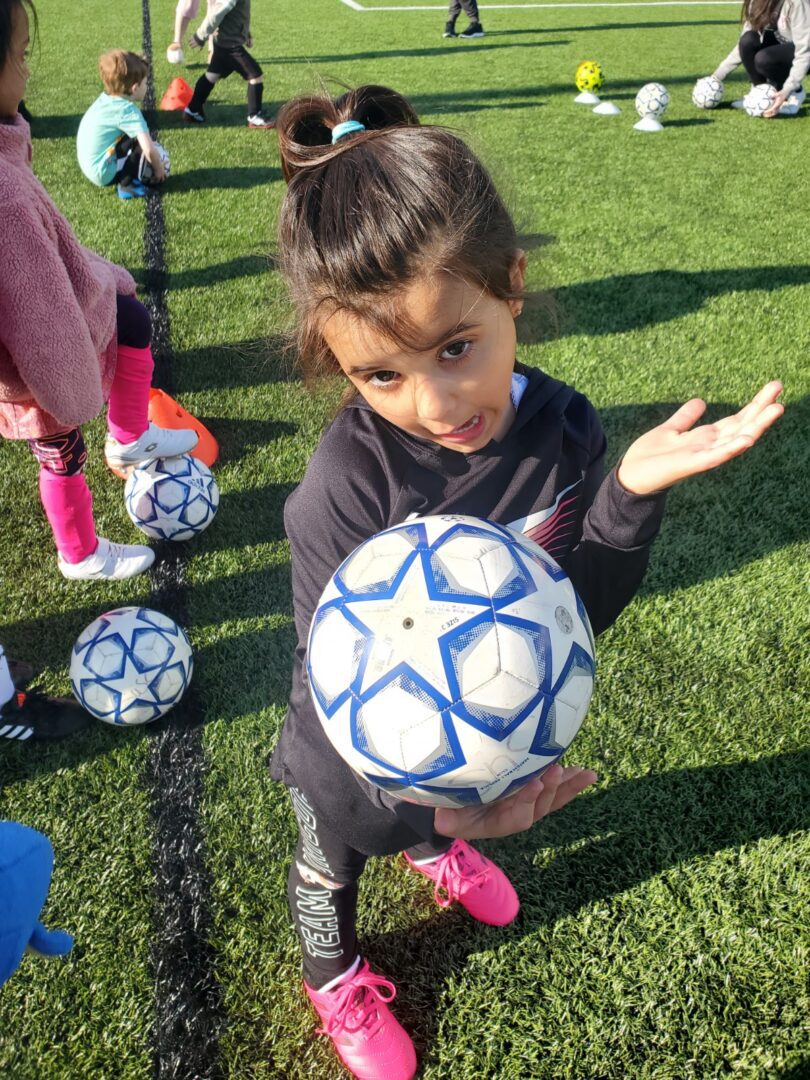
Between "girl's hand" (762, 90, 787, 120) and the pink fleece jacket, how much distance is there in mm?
8366

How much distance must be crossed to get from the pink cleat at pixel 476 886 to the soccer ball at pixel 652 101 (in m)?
8.40

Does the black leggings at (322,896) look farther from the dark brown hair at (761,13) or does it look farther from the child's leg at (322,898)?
the dark brown hair at (761,13)

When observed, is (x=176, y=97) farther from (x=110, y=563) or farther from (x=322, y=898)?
(x=322, y=898)

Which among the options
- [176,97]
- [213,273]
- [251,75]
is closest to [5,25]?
[213,273]

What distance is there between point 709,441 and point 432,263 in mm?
645

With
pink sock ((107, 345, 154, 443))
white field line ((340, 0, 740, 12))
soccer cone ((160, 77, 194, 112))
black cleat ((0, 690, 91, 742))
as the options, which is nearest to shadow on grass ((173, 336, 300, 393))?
pink sock ((107, 345, 154, 443))

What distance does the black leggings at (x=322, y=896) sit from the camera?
1.90 m

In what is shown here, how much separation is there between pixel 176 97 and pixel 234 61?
2.82 feet

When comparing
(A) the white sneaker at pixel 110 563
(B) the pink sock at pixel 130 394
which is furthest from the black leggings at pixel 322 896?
(B) the pink sock at pixel 130 394

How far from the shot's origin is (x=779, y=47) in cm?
862

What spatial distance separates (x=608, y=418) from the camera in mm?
4113

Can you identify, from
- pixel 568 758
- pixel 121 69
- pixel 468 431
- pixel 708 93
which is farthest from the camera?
pixel 708 93

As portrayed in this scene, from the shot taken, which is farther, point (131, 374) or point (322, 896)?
point (131, 374)

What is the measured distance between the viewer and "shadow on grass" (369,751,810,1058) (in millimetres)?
2180
